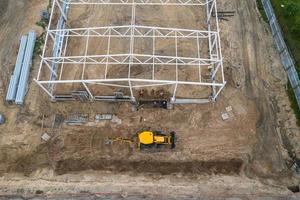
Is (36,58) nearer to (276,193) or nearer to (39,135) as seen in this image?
(39,135)

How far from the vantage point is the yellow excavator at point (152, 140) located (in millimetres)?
24422

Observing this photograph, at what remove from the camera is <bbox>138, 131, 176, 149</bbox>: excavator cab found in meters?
24.4

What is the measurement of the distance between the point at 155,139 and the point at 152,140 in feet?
0.85

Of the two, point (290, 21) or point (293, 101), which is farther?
point (290, 21)

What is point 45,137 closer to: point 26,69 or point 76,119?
point 76,119

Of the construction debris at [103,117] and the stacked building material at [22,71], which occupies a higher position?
the stacked building material at [22,71]

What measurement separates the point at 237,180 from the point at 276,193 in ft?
9.44

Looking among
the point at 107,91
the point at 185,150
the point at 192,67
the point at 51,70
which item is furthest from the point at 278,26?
the point at 51,70

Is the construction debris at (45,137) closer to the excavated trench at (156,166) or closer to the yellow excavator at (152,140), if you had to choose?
the excavated trench at (156,166)

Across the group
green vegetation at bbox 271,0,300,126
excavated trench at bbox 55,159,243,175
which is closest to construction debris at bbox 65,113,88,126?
excavated trench at bbox 55,159,243,175

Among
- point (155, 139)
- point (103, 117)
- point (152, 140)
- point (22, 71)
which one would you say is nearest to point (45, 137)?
point (103, 117)

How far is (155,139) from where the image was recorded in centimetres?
2450

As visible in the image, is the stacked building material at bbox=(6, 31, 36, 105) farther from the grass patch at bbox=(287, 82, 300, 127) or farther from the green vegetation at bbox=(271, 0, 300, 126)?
the green vegetation at bbox=(271, 0, 300, 126)

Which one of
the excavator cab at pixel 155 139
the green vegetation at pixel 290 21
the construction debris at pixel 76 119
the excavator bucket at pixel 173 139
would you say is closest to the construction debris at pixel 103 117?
the construction debris at pixel 76 119
